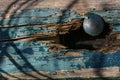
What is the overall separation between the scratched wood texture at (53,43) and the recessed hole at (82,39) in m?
0.03

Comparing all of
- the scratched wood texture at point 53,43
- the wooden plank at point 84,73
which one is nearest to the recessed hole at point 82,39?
the scratched wood texture at point 53,43

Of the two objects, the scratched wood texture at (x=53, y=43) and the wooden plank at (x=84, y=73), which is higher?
the scratched wood texture at (x=53, y=43)

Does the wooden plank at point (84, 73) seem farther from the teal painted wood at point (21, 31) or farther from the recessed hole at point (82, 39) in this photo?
the teal painted wood at point (21, 31)

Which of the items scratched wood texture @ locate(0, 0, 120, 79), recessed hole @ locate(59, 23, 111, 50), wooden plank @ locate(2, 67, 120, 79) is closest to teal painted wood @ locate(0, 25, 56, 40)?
scratched wood texture @ locate(0, 0, 120, 79)

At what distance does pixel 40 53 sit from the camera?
2479mm

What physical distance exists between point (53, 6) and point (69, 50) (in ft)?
1.14

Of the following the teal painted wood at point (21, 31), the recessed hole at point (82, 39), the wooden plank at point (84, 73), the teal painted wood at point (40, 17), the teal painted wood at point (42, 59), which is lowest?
the wooden plank at point (84, 73)

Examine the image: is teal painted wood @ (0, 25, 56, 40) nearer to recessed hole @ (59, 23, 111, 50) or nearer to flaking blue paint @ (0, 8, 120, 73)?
flaking blue paint @ (0, 8, 120, 73)

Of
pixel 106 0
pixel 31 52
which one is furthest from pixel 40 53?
pixel 106 0

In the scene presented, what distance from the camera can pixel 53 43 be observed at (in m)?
2.47

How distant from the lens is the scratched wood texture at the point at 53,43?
2.46 m

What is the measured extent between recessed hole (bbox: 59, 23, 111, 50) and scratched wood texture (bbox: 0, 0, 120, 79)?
3cm

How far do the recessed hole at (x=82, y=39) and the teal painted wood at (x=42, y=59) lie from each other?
0.06 m

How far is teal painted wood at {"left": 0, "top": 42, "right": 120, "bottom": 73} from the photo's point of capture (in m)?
2.45
